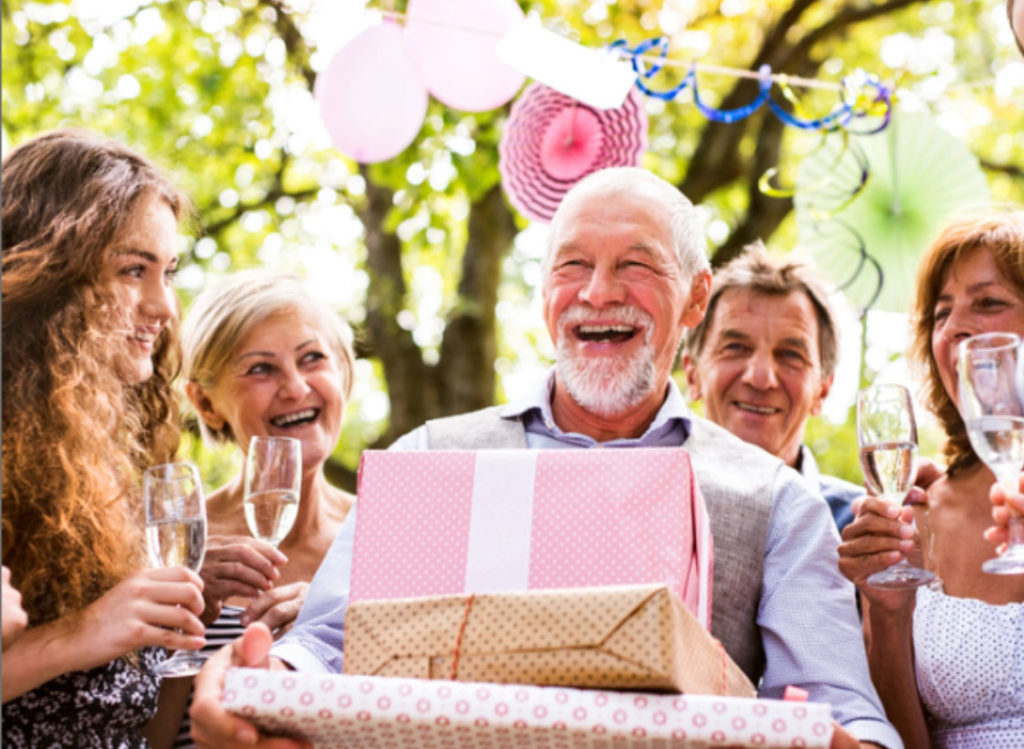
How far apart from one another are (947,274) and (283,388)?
1.83m

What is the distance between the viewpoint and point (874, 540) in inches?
96.6

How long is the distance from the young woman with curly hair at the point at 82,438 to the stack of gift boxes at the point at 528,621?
0.46 metres

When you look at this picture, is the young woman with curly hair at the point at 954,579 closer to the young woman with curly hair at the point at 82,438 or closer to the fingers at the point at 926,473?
the fingers at the point at 926,473

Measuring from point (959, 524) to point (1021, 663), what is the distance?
0.41 m

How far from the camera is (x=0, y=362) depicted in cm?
228

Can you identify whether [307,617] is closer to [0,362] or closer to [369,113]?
[0,362]

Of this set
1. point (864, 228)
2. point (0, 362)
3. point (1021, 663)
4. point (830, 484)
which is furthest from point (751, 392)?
point (0, 362)

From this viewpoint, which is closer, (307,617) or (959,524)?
(307,617)

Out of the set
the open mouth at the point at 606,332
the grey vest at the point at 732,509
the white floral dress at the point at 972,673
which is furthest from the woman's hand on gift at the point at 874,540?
the open mouth at the point at 606,332

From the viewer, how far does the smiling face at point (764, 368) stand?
4.01 metres

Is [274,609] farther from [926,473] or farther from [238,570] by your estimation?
[926,473]

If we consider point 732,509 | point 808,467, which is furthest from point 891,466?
point 808,467

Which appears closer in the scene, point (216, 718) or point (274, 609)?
point (216, 718)

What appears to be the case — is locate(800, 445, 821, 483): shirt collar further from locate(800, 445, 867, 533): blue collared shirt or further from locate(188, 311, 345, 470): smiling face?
locate(188, 311, 345, 470): smiling face
